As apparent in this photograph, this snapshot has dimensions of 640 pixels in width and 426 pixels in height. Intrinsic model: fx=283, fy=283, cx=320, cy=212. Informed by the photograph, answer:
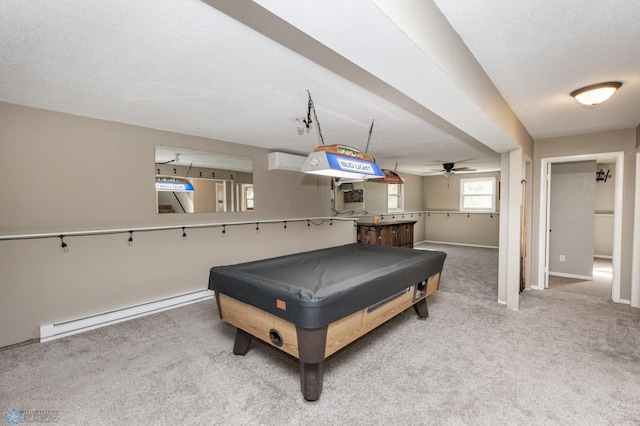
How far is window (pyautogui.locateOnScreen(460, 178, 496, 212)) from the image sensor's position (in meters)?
8.45

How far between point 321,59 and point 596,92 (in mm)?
2310

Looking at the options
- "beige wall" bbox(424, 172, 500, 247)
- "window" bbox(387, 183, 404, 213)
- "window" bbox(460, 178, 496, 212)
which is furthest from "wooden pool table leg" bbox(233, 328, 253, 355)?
"window" bbox(460, 178, 496, 212)

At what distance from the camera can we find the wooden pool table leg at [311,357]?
1775 millimetres

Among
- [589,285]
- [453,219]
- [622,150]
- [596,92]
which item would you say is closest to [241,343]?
[596,92]

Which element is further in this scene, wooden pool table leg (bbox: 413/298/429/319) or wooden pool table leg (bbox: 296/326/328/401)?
wooden pool table leg (bbox: 413/298/429/319)

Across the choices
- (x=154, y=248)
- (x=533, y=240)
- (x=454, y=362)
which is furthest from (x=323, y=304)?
(x=533, y=240)

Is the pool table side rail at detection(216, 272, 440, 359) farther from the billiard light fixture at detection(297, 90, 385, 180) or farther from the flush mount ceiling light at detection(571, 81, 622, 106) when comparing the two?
the flush mount ceiling light at detection(571, 81, 622, 106)

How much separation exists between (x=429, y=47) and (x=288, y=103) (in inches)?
59.9

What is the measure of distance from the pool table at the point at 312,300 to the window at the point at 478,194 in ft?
21.9

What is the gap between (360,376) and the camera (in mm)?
2137

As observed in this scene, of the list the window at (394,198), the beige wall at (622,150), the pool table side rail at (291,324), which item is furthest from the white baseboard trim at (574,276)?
the pool table side rail at (291,324)

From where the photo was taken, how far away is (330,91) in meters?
2.36

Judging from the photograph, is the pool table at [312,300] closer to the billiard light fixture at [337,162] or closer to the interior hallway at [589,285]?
the billiard light fixture at [337,162]

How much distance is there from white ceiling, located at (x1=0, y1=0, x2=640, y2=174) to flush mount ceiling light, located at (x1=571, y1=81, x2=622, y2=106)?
0.23ft
